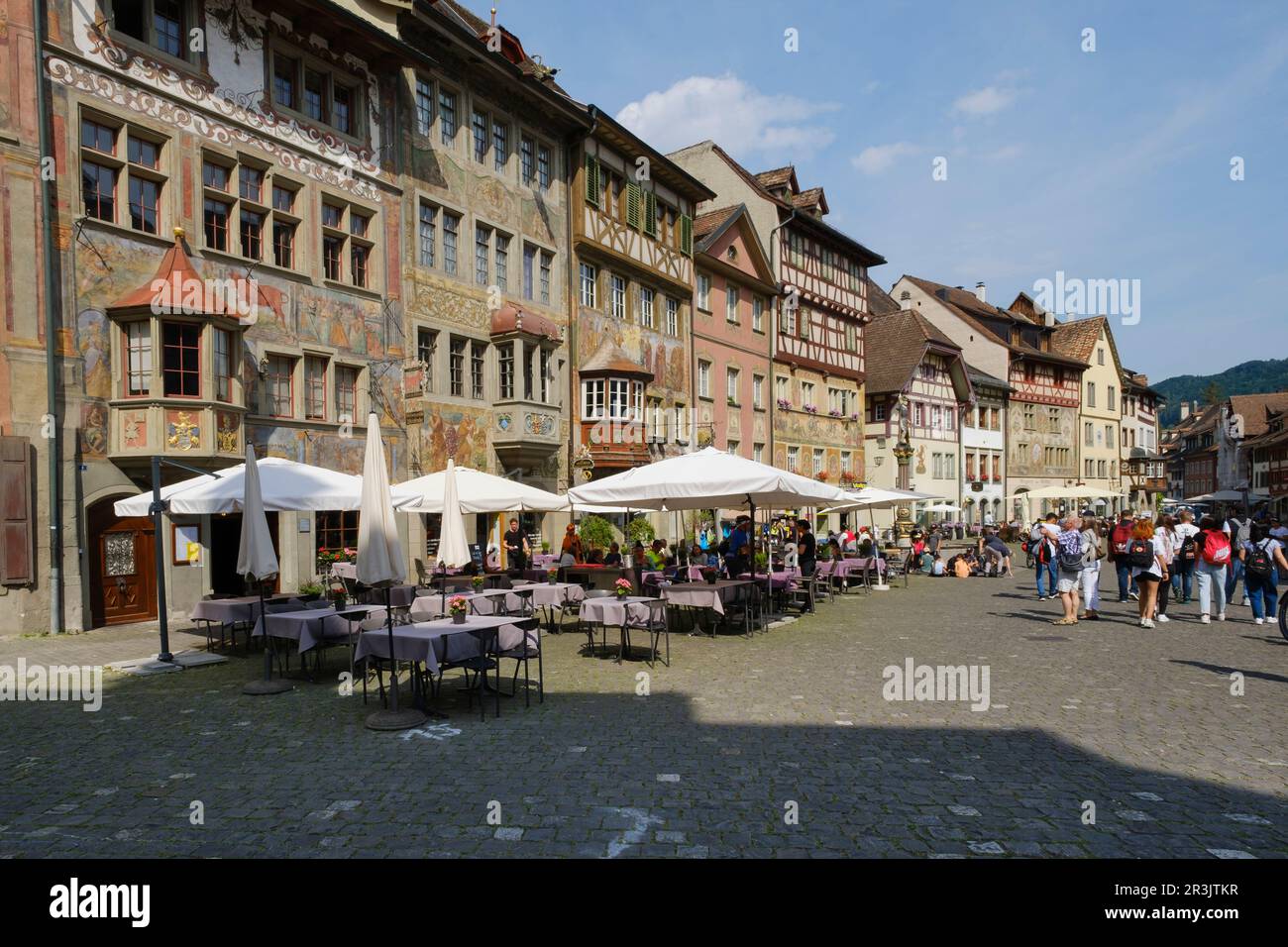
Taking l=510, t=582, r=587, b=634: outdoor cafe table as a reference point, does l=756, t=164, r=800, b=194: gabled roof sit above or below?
above

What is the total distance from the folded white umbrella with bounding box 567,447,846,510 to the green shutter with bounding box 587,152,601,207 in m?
15.1

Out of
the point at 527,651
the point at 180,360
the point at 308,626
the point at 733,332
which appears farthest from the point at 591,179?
the point at 527,651

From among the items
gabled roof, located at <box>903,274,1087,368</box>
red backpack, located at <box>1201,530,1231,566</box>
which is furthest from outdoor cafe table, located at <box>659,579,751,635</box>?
gabled roof, located at <box>903,274,1087,368</box>

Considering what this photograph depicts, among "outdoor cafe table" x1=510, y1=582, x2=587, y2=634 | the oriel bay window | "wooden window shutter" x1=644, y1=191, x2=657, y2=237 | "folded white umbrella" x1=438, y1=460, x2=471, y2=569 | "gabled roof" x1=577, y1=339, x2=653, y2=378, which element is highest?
"wooden window shutter" x1=644, y1=191, x2=657, y2=237

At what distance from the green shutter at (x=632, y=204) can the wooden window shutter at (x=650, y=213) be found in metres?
0.49

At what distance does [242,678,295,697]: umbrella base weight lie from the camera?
9.21m

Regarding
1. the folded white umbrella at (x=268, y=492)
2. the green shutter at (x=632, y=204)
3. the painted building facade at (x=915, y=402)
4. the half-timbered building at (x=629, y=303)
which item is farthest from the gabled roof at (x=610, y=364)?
the painted building facade at (x=915, y=402)

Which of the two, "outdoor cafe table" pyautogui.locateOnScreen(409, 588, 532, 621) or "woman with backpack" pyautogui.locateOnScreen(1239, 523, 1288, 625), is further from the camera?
"woman with backpack" pyautogui.locateOnScreen(1239, 523, 1288, 625)

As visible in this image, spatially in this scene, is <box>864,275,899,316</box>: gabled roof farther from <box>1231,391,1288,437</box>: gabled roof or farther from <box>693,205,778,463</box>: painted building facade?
<box>1231,391,1288,437</box>: gabled roof

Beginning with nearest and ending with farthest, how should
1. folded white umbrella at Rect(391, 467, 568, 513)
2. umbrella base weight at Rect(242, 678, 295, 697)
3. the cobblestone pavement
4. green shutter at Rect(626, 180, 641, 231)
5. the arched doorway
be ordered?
the cobblestone pavement, umbrella base weight at Rect(242, 678, 295, 697), folded white umbrella at Rect(391, 467, 568, 513), the arched doorway, green shutter at Rect(626, 180, 641, 231)

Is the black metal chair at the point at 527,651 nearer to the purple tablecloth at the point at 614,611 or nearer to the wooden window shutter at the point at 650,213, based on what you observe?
the purple tablecloth at the point at 614,611
